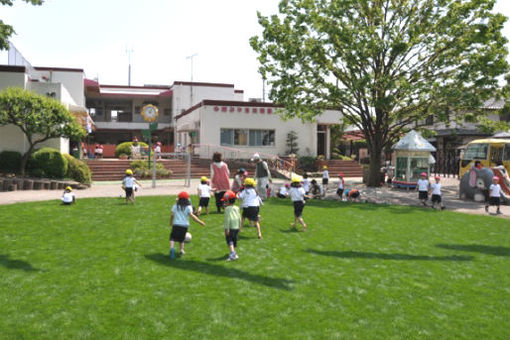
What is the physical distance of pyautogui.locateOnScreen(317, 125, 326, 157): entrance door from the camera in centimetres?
3544

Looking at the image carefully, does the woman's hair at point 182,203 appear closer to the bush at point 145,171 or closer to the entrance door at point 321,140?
the bush at point 145,171

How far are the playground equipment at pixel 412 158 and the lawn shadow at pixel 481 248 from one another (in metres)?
13.9

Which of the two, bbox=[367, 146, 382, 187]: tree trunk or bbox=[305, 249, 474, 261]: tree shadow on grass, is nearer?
bbox=[305, 249, 474, 261]: tree shadow on grass

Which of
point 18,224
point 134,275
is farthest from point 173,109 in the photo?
point 134,275

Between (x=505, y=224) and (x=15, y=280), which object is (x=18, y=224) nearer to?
(x=15, y=280)

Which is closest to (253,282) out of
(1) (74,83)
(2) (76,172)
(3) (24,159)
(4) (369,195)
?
(4) (369,195)

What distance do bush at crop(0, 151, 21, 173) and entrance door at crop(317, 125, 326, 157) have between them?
74.3ft

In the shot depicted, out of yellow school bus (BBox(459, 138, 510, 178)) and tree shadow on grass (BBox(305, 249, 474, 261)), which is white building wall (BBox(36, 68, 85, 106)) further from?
tree shadow on grass (BBox(305, 249, 474, 261))

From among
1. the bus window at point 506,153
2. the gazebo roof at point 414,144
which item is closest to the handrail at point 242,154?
the gazebo roof at point 414,144

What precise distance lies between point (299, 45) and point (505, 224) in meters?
13.1

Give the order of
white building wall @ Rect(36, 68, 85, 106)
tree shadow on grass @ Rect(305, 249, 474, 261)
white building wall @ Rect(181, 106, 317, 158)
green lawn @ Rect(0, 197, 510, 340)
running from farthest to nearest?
1. white building wall @ Rect(36, 68, 85, 106)
2. white building wall @ Rect(181, 106, 317, 158)
3. tree shadow on grass @ Rect(305, 249, 474, 261)
4. green lawn @ Rect(0, 197, 510, 340)

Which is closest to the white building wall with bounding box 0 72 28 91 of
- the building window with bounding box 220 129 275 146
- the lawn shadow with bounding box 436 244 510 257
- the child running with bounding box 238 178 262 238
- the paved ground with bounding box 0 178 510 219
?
the paved ground with bounding box 0 178 510 219

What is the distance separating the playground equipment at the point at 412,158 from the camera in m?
23.2

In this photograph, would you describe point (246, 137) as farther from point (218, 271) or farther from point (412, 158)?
point (218, 271)
